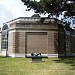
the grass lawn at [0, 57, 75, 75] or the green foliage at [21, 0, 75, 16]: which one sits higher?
the green foliage at [21, 0, 75, 16]

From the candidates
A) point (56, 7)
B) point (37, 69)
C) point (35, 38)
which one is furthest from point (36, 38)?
point (37, 69)

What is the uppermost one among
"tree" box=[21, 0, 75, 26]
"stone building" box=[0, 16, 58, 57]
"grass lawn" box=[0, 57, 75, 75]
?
"tree" box=[21, 0, 75, 26]

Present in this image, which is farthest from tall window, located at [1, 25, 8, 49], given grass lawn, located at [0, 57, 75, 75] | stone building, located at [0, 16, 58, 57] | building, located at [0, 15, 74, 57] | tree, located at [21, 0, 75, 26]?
grass lawn, located at [0, 57, 75, 75]

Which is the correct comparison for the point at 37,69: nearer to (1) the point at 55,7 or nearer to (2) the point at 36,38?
(1) the point at 55,7

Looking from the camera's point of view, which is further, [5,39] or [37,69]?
[5,39]

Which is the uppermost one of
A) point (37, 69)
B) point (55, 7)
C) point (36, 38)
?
point (55, 7)

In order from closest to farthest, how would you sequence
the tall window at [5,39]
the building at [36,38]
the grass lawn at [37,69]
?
the grass lawn at [37,69], the building at [36,38], the tall window at [5,39]

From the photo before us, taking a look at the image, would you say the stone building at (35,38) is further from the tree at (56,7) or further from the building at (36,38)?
the tree at (56,7)

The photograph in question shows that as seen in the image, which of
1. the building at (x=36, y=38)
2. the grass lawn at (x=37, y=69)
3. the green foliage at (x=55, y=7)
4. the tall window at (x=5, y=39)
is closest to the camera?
the grass lawn at (x=37, y=69)

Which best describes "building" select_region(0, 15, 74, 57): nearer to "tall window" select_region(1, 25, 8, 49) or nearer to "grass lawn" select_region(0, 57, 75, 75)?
"tall window" select_region(1, 25, 8, 49)

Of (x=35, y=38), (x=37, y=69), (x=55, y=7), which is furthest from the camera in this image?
(x=35, y=38)

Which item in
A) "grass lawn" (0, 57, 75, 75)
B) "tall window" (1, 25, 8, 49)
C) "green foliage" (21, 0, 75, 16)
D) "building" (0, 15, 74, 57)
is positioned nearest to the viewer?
"grass lawn" (0, 57, 75, 75)

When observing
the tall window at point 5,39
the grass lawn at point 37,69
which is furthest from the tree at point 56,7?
the tall window at point 5,39

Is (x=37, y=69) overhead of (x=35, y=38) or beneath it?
beneath
